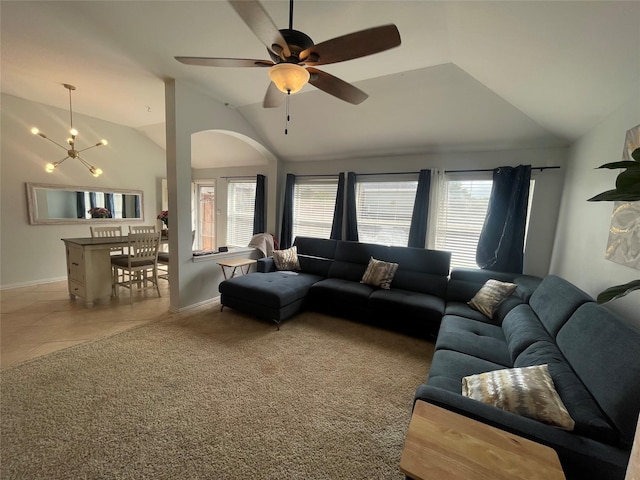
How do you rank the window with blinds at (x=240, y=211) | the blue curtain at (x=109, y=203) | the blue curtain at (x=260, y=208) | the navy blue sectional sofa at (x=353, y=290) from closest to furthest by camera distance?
the navy blue sectional sofa at (x=353, y=290)
the blue curtain at (x=109, y=203)
the blue curtain at (x=260, y=208)
the window with blinds at (x=240, y=211)

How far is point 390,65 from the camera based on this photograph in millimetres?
2674

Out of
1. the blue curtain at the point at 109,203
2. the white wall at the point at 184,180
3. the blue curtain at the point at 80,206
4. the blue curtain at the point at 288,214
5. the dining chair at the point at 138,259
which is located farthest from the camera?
the blue curtain at the point at 109,203

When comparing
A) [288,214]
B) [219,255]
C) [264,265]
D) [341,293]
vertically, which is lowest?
[341,293]

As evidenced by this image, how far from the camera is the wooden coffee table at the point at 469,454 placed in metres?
0.92

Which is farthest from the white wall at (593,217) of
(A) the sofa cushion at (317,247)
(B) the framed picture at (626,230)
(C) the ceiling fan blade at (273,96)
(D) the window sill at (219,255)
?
(D) the window sill at (219,255)

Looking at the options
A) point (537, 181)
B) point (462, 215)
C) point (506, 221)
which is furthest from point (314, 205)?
point (537, 181)

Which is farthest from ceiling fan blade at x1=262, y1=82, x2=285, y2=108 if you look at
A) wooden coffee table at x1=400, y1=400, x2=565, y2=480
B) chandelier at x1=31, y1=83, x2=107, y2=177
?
chandelier at x1=31, y1=83, x2=107, y2=177

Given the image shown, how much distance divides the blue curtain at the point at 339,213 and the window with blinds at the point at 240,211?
6.72ft

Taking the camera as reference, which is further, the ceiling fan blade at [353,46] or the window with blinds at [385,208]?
the window with blinds at [385,208]

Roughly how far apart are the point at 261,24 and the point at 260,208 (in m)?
4.09

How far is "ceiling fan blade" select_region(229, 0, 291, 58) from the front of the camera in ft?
3.98

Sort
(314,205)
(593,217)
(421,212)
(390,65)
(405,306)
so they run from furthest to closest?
(314,205) < (421,212) < (405,306) < (390,65) < (593,217)

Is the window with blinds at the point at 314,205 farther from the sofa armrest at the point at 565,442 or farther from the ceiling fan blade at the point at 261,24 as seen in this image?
the sofa armrest at the point at 565,442

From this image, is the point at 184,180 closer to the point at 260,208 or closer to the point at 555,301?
the point at 260,208
